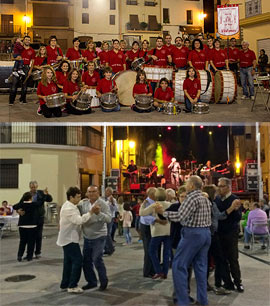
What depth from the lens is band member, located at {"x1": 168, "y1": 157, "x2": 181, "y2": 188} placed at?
9.21 meters

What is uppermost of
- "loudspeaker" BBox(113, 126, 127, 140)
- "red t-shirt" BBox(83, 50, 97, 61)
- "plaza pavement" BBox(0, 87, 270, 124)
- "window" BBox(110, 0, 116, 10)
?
"window" BBox(110, 0, 116, 10)

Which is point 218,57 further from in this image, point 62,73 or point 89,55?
point 62,73

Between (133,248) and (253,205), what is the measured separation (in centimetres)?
207

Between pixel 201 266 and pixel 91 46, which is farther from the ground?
pixel 91 46

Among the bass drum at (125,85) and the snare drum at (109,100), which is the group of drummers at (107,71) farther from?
the bass drum at (125,85)

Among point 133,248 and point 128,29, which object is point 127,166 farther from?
point 128,29

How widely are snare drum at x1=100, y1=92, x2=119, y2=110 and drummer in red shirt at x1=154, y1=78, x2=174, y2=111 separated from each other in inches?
29.1

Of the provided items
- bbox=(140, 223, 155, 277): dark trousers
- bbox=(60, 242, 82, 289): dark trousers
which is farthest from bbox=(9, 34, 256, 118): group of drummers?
bbox=(60, 242, 82, 289): dark trousers

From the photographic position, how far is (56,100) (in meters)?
7.39

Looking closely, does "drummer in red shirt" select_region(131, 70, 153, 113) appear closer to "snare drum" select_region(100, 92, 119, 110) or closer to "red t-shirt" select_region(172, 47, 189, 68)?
"snare drum" select_region(100, 92, 119, 110)

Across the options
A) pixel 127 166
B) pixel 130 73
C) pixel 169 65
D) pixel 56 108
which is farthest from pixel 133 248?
pixel 169 65

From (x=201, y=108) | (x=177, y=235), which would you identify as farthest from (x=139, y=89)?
(x=177, y=235)

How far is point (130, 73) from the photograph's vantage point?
28.5ft

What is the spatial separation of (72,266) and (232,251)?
1644 millimetres
